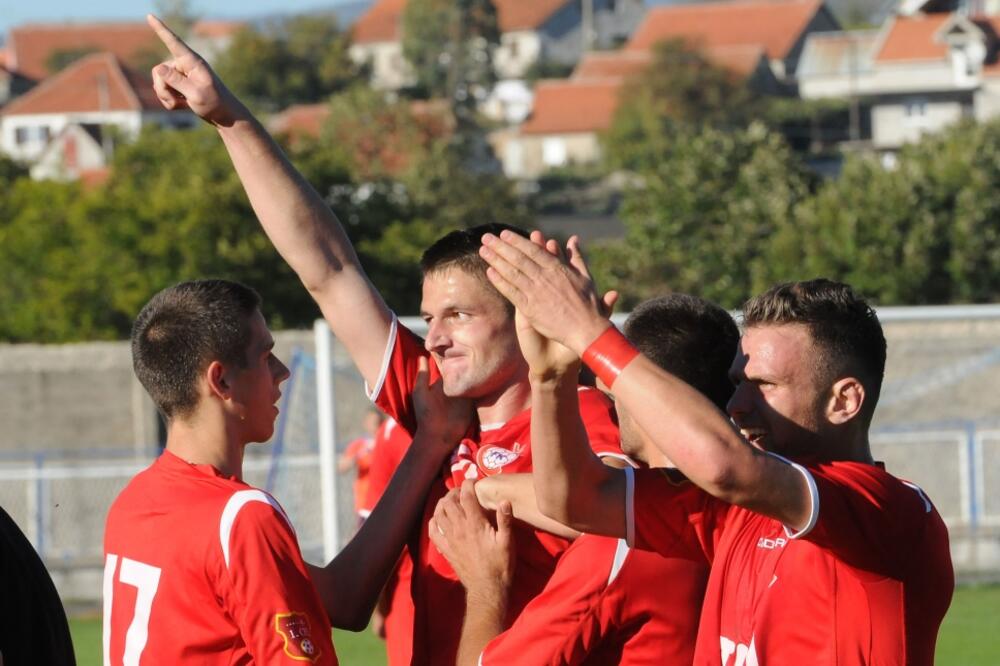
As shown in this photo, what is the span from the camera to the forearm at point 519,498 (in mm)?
3283

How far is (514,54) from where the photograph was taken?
11538 centimetres

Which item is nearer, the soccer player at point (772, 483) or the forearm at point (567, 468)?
the soccer player at point (772, 483)

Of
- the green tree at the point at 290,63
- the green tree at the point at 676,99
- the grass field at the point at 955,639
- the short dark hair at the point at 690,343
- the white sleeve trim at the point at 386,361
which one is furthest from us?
the green tree at the point at 290,63

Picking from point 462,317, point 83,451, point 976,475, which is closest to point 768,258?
point 976,475

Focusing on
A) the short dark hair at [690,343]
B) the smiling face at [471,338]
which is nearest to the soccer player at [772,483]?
the short dark hair at [690,343]

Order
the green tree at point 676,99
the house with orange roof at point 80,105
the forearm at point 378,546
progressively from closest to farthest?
the forearm at point 378,546 → the green tree at point 676,99 → the house with orange roof at point 80,105

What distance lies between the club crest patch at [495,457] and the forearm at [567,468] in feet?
1.82

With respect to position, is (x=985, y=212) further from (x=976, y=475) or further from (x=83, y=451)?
(x=83, y=451)

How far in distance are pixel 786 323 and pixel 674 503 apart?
424mm

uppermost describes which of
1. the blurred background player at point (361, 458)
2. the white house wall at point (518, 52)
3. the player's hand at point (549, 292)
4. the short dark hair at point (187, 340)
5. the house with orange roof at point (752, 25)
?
the player's hand at point (549, 292)

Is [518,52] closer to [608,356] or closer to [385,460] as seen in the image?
[385,460]

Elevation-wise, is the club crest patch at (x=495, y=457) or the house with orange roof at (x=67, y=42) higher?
the club crest patch at (x=495, y=457)

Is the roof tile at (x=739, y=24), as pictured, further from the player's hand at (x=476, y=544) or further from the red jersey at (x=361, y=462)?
the player's hand at (x=476, y=544)

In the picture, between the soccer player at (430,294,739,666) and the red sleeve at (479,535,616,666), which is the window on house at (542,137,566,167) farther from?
the red sleeve at (479,535,616,666)
